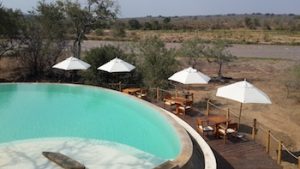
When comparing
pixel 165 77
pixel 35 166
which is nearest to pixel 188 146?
pixel 35 166

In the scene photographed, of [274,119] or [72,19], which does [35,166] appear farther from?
[72,19]

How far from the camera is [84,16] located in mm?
26453

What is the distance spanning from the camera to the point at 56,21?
2483 centimetres

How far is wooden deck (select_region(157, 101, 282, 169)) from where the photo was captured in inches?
→ 393

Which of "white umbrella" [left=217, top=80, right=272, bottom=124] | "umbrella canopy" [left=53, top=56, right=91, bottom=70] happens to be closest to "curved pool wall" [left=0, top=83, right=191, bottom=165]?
"umbrella canopy" [left=53, top=56, right=91, bottom=70]

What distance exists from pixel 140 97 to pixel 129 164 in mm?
6600

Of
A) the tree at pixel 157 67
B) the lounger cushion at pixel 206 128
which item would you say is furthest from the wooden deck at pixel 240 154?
the tree at pixel 157 67

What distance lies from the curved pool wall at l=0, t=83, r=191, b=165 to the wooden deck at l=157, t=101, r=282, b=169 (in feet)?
3.89

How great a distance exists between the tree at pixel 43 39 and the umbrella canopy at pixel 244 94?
14583mm

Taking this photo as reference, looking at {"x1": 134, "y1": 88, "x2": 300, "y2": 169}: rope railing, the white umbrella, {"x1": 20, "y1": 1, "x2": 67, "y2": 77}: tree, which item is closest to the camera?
{"x1": 134, "y1": 88, "x2": 300, "y2": 169}: rope railing

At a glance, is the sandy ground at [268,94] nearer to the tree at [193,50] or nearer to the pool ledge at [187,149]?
the tree at [193,50]

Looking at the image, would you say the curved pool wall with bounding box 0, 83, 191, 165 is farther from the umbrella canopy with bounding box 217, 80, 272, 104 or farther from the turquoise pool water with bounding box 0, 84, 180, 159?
the umbrella canopy with bounding box 217, 80, 272, 104

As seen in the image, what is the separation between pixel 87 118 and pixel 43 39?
1099cm

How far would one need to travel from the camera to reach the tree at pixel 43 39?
24.2 m
